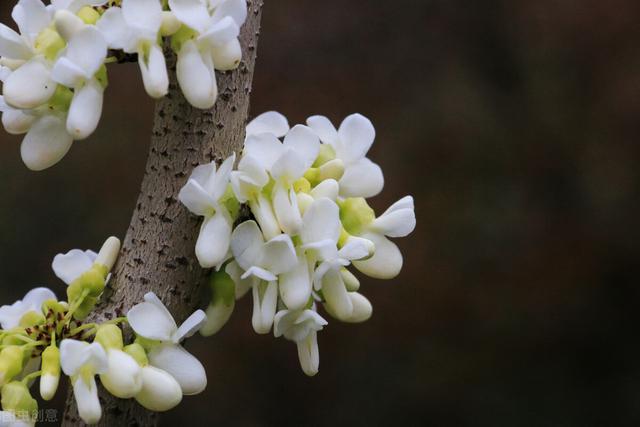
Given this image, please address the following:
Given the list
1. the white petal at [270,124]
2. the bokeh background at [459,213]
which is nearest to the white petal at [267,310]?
the white petal at [270,124]

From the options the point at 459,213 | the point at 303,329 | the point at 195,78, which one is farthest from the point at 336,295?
the point at 459,213

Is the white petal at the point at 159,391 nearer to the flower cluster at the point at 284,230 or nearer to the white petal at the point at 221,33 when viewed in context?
the flower cluster at the point at 284,230

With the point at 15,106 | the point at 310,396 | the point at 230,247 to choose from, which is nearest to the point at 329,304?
the point at 230,247

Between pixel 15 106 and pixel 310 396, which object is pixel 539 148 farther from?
pixel 15 106

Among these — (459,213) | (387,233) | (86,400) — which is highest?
(459,213)

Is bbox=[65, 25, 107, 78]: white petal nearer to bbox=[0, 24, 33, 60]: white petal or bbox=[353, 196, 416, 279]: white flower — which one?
bbox=[0, 24, 33, 60]: white petal

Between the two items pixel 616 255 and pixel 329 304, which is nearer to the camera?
pixel 329 304

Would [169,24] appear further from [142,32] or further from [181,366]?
[181,366]
